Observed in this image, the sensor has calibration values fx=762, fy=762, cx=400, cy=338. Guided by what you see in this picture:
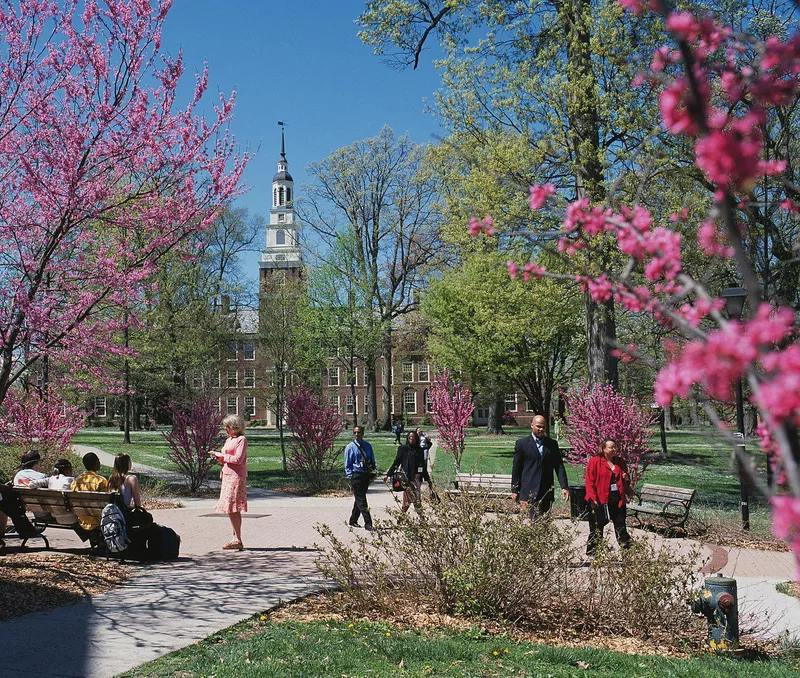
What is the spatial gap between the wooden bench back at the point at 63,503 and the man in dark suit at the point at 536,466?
5.03 meters

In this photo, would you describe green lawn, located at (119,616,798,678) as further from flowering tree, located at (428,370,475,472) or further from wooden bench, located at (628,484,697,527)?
flowering tree, located at (428,370,475,472)

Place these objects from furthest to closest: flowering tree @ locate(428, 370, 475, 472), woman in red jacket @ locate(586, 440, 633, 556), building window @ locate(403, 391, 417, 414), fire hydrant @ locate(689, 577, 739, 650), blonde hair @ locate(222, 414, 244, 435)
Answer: building window @ locate(403, 391, 417, 414), flowering tree @ locate(428, 370, 475, 472), blonde hair @ locate(222, 414, 244, 435), woman in red jacket @ locate(586, 440, 633, 556), fire hydrant @ locate(689, 577, 739, 650)

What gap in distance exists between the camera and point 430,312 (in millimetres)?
34344

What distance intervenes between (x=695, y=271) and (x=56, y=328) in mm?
12639

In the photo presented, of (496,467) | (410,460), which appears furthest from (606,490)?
(496,467)

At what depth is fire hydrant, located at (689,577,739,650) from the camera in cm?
611

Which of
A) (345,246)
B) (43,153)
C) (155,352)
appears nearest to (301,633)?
(43,153)

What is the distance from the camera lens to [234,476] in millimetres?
10289

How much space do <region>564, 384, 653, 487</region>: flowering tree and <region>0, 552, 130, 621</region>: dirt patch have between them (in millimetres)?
9046

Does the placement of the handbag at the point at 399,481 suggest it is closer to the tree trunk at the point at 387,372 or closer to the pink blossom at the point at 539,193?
the pink blossom at the point at 539,193

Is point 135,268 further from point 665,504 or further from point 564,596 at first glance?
point 665,504

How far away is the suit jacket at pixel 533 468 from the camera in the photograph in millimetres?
9523

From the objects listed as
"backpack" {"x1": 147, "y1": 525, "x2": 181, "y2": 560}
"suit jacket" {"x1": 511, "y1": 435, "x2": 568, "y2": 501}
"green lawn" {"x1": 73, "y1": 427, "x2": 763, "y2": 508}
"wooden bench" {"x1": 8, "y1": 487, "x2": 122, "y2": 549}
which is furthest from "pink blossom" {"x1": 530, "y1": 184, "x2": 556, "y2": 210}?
"green lawn" {"x1": 73, "y1": 427, "x2": 763, "y2": 508}

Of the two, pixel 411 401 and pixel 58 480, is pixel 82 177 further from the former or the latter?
pixel 411 401
